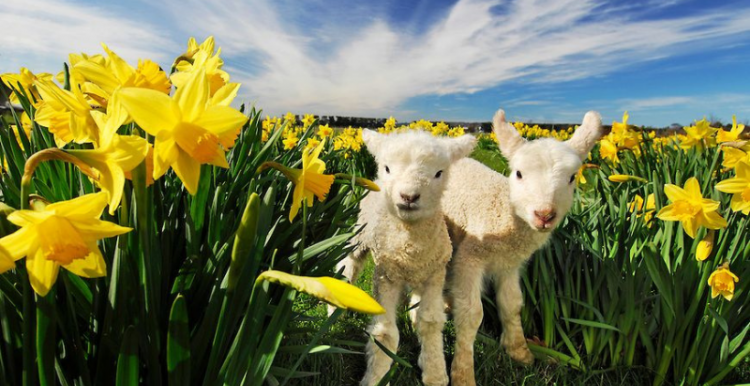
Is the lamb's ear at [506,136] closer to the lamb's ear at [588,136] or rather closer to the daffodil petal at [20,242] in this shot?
the lamb's ear at [588,136]

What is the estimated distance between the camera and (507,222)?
263cm

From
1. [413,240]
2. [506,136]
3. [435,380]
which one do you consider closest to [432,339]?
[435,380]

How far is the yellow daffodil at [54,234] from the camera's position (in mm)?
776

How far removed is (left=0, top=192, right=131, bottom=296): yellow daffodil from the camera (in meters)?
0.78

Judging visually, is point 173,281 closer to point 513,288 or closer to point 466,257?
point 466,257

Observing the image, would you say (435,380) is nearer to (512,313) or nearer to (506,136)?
(512,313)

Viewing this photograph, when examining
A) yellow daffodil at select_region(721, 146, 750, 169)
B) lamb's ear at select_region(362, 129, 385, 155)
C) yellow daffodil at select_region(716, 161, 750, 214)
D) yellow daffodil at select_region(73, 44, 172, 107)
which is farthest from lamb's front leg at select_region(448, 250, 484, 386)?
yellow daffodil at select_region(73, 44, 172, 107)

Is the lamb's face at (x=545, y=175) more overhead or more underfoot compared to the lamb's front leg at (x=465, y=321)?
more overhead

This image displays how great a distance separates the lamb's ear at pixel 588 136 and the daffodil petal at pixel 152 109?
2.28 meters

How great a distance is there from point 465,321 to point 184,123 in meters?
2.00

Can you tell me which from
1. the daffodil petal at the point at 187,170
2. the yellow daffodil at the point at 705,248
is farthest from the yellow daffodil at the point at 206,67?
the yellow daffodil at the point at 705,248

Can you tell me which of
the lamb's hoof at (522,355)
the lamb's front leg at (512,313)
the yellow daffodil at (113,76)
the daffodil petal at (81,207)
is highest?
the yellow daffodil at (113,76)

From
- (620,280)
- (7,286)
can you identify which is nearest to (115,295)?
(7,286)

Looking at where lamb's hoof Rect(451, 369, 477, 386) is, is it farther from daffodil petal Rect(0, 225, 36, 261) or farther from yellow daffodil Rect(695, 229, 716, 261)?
daffodil petal Rect(0, 225, 36, 261)
